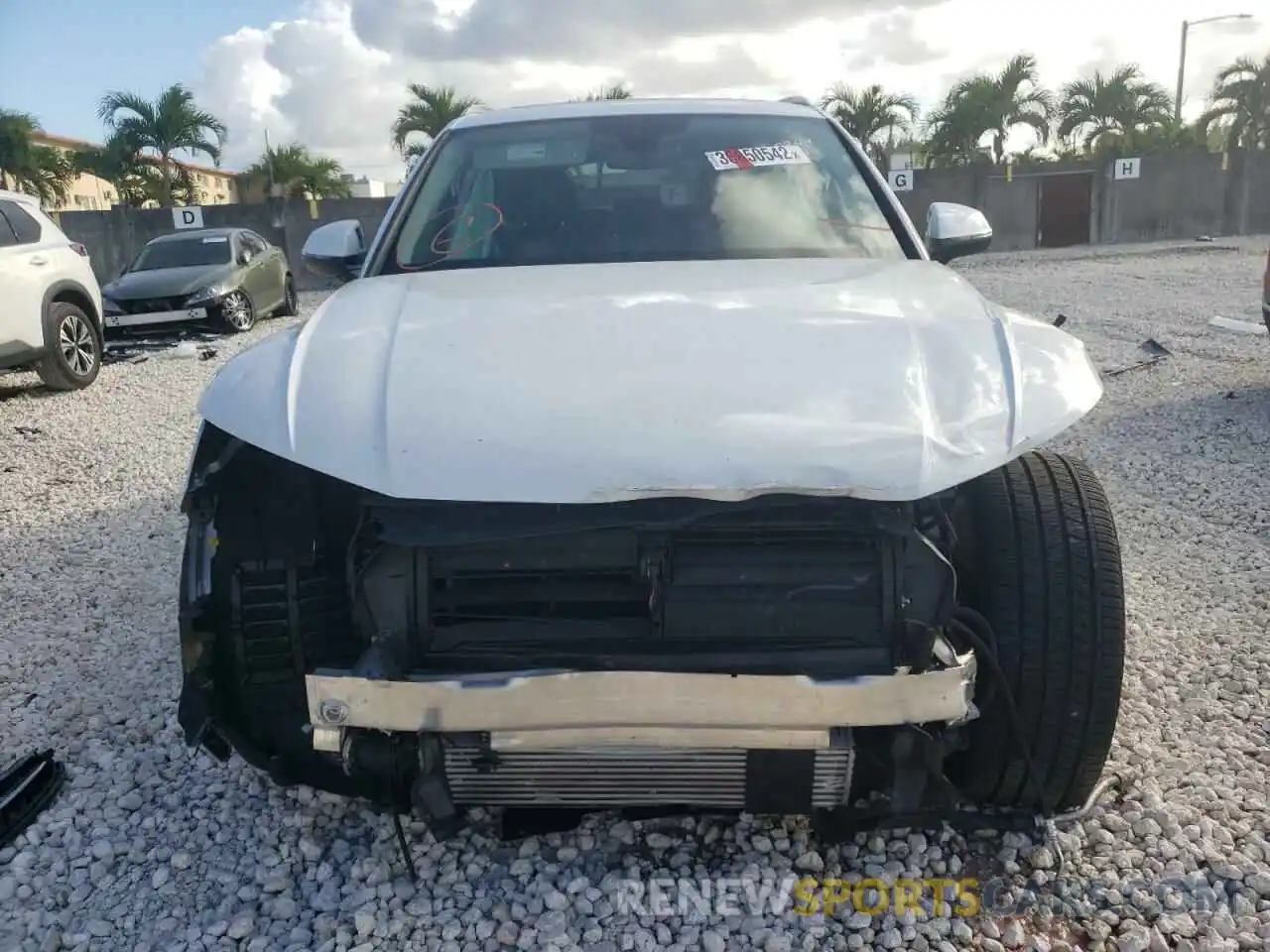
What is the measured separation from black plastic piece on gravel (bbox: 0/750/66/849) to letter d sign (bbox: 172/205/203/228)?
21.5 meters

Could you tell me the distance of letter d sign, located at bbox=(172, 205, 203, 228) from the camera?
70.9 feet

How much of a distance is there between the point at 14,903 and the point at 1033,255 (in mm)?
21888

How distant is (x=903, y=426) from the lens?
69.7 inches

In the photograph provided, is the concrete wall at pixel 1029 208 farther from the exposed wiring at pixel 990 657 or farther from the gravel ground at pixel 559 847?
the exposed wiring at pixel 990 657

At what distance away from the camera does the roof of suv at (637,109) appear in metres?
3.37

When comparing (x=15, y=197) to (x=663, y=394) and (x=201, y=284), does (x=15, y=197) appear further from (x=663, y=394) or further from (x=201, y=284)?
(x=663, y=394)

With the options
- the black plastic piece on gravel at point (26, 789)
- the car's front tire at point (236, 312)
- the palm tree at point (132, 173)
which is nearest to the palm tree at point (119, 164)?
the palm tree at point (132, 173)

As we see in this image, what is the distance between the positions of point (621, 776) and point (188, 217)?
900 inches

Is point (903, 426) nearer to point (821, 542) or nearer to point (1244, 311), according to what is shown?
point (821, 542)

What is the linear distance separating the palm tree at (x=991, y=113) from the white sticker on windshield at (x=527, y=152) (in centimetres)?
2860

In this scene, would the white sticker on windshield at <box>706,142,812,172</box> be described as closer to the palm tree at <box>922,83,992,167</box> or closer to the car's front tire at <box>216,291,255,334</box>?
the car's front tire at <box>216,291,255,334</box>

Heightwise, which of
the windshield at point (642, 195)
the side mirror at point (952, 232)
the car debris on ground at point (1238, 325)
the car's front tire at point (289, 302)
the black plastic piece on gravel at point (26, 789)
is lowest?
the car debris on ground at point (1238, 325)

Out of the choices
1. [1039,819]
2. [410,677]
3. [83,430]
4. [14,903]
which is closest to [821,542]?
[410,677]

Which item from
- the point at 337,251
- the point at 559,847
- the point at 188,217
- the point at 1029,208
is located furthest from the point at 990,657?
the point at 1029,208
